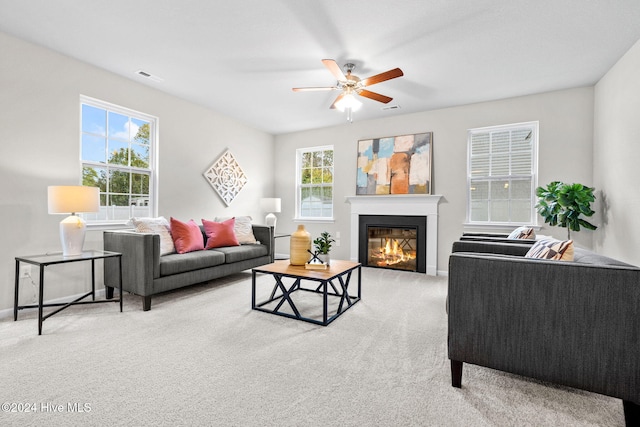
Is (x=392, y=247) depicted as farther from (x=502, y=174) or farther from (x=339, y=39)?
(x=339, y=39)

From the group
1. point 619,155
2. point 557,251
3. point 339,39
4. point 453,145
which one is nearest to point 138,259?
point 339,39

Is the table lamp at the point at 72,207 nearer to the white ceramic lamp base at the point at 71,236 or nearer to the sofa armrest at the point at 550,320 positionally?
the white ceramic lamp base at the point at 71,236

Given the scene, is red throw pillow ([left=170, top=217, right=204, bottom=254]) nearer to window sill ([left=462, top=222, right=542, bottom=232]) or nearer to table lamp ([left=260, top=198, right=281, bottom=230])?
table lamp ([left=260, top=198, right=281, bottom=230])

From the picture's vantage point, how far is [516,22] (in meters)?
2.50

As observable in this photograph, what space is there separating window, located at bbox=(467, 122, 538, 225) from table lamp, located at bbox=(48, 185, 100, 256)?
15.3 feet

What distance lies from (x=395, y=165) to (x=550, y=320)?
3803 millimetres

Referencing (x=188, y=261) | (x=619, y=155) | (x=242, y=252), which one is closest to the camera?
(x=619, y=155)

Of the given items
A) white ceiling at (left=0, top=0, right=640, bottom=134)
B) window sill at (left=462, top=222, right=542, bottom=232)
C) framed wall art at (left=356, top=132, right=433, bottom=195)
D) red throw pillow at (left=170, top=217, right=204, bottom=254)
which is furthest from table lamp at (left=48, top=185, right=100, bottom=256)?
window sill at (left=462, top=222, right=542, bottom=232)

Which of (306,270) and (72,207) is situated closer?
(72,207)

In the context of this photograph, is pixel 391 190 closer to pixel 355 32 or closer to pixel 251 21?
pixel 355 32

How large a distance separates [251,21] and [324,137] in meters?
3.26

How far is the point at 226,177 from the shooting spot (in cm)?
513

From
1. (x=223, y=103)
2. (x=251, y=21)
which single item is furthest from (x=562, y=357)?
(x=223, y=103)

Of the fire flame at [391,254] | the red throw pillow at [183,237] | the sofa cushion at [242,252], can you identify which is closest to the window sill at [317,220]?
the fire flame at [391,254]
